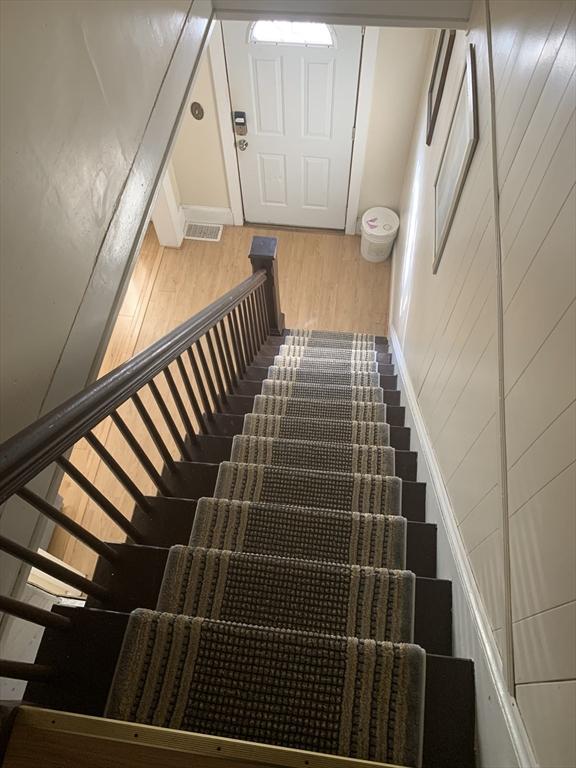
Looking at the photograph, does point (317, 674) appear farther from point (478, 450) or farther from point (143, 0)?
point (143, 0)

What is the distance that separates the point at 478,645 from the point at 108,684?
3.02 feet

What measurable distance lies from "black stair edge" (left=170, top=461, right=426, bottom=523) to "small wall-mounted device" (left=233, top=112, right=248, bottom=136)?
3642 millimetres

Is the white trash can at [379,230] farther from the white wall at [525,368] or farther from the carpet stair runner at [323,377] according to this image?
the white wall at [525,368]

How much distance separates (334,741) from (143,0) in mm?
2420

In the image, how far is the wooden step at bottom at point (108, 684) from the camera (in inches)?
46.0

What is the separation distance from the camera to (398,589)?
142cm

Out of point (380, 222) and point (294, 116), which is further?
point (380, 222)

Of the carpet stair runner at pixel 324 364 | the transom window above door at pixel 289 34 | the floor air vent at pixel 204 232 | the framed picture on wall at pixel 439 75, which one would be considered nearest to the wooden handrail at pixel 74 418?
the carpet stair runner at pixel 324 364

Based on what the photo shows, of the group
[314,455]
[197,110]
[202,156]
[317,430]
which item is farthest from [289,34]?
[314,455]

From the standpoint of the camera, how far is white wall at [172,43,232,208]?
4.38m

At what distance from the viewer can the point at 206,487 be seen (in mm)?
1965

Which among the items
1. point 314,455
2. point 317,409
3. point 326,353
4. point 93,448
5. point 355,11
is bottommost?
point 93,448

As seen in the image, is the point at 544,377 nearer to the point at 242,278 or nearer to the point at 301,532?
the point at 301,532

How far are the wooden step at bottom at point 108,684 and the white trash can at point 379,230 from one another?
4.16 m
